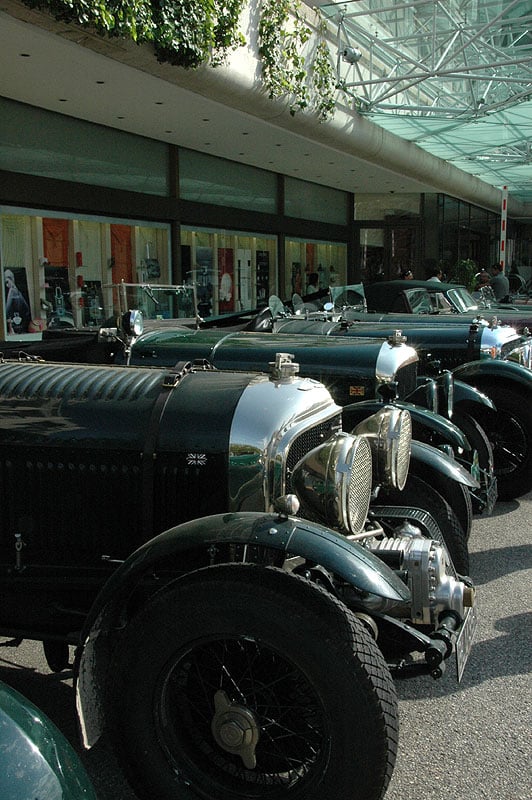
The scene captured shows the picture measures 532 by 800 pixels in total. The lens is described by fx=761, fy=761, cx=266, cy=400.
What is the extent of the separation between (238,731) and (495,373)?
481cm

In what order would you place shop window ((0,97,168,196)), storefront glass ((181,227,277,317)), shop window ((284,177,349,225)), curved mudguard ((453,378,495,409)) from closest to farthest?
curved mudguard ((453,378,495,409)), shop window ((0,97,168,196)), storefront glass ((181,227,277,317)), shop window ((284,177,349,225))

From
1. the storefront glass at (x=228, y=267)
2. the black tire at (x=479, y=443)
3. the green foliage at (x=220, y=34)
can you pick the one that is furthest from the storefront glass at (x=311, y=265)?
the black tire at (x=479, y=443)

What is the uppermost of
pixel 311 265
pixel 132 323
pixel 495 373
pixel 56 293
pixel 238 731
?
pixel 311 265

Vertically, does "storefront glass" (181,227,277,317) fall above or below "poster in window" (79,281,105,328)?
above

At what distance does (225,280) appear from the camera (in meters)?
15.9

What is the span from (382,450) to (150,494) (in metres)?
1.02

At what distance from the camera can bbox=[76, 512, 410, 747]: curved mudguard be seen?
226 centimetres

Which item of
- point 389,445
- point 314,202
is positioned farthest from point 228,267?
point 389,445

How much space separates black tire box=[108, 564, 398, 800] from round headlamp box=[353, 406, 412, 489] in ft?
3.75

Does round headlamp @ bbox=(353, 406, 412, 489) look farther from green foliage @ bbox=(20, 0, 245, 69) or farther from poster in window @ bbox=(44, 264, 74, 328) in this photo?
poster in window @ bbox=(44, 264, 74, 328)

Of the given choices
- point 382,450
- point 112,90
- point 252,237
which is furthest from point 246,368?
point 252,237

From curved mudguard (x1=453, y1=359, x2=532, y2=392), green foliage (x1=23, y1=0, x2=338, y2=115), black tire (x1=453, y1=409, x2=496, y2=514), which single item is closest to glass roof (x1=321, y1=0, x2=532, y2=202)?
green foliage (x1=23, y1=0, x2=338, y2=115)

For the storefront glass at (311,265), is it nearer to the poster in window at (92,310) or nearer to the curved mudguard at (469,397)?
the poster in window at (92,310)

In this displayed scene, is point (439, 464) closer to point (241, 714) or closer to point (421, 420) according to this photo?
point (421, 420)
